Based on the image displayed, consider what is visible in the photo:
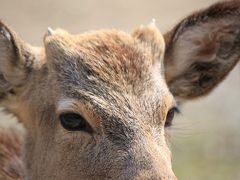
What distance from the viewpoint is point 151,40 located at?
385 inches

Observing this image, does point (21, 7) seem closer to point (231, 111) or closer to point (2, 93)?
point (231, 111)

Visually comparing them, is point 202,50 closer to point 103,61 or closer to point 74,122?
point 103,61

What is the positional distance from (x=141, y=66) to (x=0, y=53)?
61.1 inches

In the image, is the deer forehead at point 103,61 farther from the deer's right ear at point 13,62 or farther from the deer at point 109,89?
the deer's right ear at point 13,62

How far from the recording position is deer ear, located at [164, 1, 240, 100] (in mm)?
10242

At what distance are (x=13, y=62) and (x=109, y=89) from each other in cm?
132

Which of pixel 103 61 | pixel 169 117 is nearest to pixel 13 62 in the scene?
pixel 103 61

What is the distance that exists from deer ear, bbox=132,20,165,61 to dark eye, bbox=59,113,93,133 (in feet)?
3.57

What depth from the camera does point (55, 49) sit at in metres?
9.63


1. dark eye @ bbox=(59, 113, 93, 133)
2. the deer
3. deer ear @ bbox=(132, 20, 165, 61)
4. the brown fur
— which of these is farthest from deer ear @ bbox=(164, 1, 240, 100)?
the brown fur

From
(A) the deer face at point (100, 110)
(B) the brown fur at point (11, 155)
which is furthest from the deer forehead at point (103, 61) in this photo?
(B) the brown fur at point (11, 155)

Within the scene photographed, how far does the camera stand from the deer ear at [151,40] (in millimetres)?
9688

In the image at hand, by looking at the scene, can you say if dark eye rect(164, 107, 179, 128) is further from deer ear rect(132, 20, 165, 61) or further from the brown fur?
the brown fur

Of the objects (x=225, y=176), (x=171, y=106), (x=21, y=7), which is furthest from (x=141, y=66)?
(x=21, y=7)
